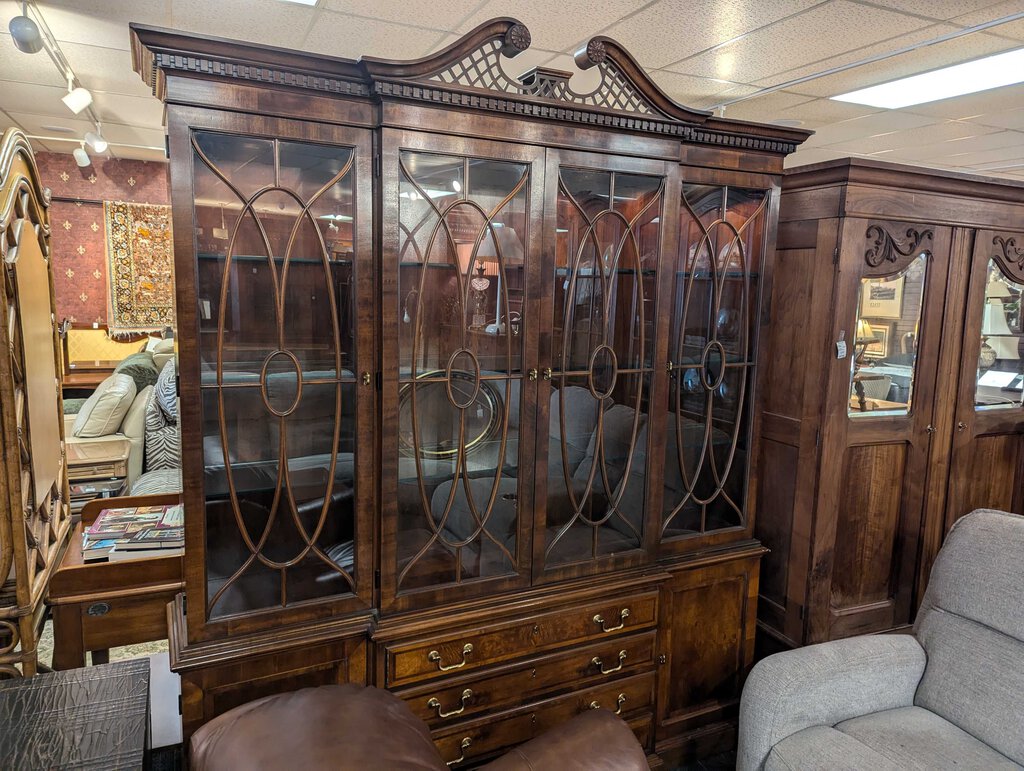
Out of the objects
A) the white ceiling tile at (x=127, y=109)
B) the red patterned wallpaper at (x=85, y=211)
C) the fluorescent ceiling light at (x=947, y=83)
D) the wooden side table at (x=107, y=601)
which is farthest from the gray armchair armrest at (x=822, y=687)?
the red patterned wallpaper at (x=85, y=211)

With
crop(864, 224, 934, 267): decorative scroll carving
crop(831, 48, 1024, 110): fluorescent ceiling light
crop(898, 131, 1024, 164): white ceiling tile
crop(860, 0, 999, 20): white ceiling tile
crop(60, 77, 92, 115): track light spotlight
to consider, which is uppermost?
crop(898, 131, 1024, 164): white ceiling tile

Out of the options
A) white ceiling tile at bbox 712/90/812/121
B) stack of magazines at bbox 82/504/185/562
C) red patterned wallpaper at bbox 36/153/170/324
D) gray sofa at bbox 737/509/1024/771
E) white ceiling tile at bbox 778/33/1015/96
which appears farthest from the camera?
red patterned wallpaper at bbox 36/153/170/324

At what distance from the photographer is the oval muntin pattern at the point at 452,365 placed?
5.59ft

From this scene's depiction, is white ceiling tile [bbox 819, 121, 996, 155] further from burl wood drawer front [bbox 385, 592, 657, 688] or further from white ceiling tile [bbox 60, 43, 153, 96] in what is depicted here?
white ceiling tile [bbox 60, 43, 153, 96]

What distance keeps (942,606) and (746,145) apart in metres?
1.47

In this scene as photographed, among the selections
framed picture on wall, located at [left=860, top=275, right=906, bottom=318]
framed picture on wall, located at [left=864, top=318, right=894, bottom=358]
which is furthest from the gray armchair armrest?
framed picture on wall, located at [left=860, top=275, right=906, bottom=318]

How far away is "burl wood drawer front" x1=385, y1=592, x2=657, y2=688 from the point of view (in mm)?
1764

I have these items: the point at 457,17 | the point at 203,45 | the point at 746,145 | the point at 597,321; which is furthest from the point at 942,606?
the point at 457,17

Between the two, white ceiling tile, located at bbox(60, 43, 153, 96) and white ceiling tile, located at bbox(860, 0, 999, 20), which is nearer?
white ceiling tile, located at bbox(860, 0, 999, 20)

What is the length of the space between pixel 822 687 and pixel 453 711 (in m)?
0.99

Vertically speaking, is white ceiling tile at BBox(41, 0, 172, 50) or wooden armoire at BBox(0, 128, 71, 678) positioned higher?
white ceiling tile at BBox(41, 0, 172, 50)

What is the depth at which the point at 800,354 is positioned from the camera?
2.36 m

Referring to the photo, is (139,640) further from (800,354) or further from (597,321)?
(800,354)

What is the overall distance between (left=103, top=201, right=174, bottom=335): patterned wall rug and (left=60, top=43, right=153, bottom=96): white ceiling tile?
2.85 m
